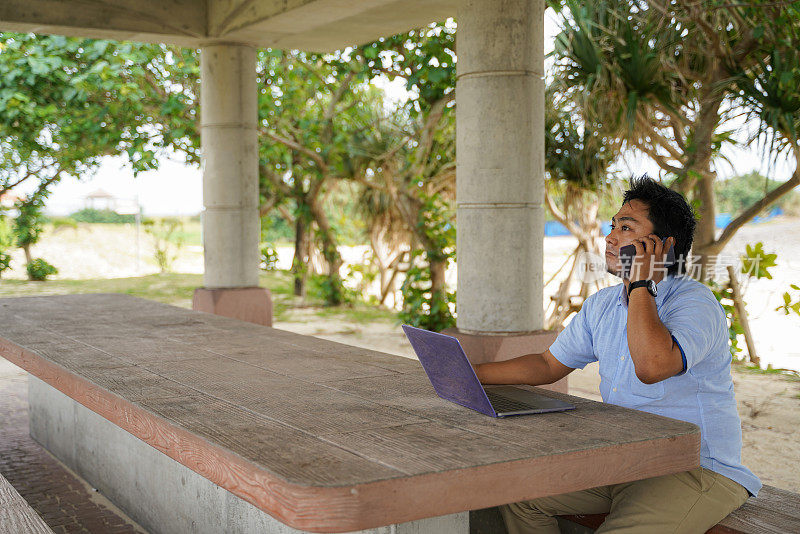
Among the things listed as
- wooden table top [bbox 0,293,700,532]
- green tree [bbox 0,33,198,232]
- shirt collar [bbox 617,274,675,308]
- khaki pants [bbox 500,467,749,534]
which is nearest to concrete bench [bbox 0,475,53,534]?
wooden table top [bbox 0,293,700,532]

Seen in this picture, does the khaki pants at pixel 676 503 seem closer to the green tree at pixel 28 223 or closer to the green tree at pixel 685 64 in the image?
the green tree at pixel 685 64

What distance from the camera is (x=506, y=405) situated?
6.94 feet

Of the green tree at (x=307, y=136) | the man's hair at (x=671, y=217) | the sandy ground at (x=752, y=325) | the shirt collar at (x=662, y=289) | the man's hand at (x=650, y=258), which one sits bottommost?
the sandy ground at (x=752, y=325)

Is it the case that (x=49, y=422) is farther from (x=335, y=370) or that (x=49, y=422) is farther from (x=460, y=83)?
(x=460, y=83)

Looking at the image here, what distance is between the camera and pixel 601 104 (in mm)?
7027

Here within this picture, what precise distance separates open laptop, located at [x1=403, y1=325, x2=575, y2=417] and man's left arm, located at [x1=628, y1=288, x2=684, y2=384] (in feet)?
0.69

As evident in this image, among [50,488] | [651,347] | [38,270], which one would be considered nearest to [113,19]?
[50,488]

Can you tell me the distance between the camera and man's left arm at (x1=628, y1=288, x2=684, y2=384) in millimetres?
2043

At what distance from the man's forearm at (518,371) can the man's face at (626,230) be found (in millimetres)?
404

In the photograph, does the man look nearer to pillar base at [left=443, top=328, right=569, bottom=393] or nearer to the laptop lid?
the laptop lid

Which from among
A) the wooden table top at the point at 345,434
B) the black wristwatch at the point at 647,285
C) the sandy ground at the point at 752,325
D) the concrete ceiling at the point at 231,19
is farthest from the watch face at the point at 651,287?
the concrete ceiling at the point at 231,19

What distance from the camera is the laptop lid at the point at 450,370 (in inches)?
77.5

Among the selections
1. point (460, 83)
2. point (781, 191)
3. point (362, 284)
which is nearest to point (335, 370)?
point (460, 83)

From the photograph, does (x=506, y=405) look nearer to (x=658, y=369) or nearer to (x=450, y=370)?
(x=450, y=370)
